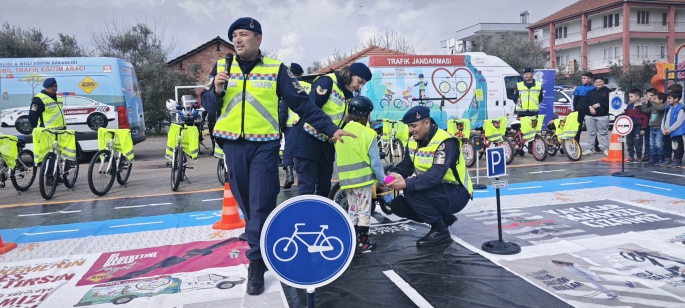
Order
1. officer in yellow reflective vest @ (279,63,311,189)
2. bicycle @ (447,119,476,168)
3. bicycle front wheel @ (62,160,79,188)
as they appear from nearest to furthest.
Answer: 1. officer in yellow reflective vest @ (279,63,311,189)
2. bicycle front wheel @ (62,160,79,188)
3. bicycle @ (447,119,476,168)

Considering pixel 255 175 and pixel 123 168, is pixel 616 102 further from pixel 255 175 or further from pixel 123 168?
pixel 255 175

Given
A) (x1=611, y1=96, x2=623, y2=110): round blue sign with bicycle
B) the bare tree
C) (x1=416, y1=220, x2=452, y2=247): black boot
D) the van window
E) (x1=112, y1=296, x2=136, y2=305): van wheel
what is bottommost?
(x1=112, y1=296, x2=136, y2=305): van wheel

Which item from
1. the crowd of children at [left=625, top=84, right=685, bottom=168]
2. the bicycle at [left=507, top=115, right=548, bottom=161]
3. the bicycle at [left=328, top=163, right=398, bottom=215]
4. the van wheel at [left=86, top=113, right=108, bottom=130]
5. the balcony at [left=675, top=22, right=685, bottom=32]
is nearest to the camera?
the bicycle at [left=328, top=163, right=398, bottom=215]

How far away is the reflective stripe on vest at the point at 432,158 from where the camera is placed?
460 cm

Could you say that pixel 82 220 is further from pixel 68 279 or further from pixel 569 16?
pixel 569 16

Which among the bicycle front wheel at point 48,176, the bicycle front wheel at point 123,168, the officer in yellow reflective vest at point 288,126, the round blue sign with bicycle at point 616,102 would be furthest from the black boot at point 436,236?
the round blue sign with bicycle at point 616,102

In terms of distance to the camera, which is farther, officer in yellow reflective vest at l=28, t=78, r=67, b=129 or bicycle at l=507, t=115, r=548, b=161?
bicycle at l=507, t=115, r=548, b=161

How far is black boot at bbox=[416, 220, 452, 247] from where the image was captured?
184 inches

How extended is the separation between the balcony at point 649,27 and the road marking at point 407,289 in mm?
44040

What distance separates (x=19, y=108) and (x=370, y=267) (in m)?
11.7

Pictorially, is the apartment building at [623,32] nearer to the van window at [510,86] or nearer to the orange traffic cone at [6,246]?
the van window at [510,86]

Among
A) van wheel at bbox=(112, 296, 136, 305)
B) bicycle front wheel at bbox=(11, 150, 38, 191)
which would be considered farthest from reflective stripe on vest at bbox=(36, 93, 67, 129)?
van wheel at bbox=(112, 296, 136, 305)

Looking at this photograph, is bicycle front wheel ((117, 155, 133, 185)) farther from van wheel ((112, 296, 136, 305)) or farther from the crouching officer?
the crouching officer

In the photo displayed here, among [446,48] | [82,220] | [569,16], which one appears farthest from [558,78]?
[82,220]
